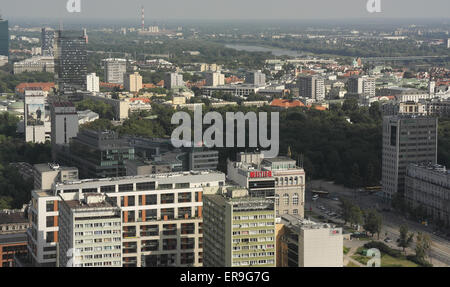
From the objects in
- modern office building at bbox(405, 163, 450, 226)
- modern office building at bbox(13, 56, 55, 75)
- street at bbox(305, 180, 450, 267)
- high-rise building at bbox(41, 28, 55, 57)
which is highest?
high-rise building at bbox(41, 28, 55, 57)

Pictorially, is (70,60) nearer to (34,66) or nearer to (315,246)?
(34,66)

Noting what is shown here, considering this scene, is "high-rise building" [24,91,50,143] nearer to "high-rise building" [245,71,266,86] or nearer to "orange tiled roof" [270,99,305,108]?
"orange tiled roof" [270,99,305,108]

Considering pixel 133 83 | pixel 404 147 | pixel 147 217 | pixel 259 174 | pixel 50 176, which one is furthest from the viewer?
pixel 133 83

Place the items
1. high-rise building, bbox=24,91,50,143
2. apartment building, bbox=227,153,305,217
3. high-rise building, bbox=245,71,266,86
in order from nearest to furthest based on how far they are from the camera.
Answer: apartment building, bbox=227,153,305,217, high-rise building, bbox=24,91,50,143, high-rise building, bbox=245,71,266,86

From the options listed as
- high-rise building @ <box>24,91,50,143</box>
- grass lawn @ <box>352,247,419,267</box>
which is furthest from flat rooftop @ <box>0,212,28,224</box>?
high-rise building @ <box>24,91,50,143</box>

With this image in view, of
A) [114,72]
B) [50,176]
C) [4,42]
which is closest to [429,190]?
[50,176]

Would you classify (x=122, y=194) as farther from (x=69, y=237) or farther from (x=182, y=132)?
(x=182, y=132)

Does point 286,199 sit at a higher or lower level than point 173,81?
lower
